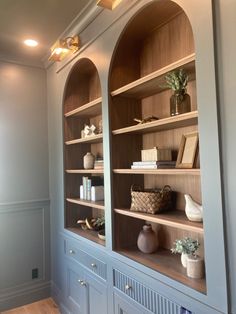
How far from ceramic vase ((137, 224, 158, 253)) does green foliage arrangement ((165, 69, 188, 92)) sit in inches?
40.1

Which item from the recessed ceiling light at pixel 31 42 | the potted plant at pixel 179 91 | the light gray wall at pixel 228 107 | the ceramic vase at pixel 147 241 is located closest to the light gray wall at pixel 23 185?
the recessed ceiling light at pixel 31 42

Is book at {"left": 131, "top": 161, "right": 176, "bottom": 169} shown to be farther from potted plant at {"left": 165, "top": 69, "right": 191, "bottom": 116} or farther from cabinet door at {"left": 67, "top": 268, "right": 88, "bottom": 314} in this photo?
cabinet door at {"left": 67, "top": 268, "right": 88, "bottom": 314}

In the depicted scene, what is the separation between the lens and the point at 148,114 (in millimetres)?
2135

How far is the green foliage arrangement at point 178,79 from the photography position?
163cm

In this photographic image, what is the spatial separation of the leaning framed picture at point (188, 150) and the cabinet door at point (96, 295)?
1.21 metres

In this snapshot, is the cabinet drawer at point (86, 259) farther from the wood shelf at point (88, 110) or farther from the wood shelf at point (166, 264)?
the wood shelf at point (88, 110)

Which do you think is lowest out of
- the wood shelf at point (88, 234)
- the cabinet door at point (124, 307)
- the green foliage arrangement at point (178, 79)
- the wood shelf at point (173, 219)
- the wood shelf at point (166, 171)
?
the cabinet door at point (124, 307)

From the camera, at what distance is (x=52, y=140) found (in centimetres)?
308

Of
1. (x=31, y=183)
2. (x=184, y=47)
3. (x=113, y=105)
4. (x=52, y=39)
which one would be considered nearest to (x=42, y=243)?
(x=31, y=183)

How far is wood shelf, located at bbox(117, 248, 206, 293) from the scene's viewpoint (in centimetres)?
141

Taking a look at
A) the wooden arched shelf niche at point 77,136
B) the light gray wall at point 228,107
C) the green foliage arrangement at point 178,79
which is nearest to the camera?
the light gray wall at point 228,107

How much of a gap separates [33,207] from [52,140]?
2.71 ft

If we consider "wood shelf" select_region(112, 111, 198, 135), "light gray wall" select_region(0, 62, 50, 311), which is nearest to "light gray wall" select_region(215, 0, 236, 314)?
"wood shelf" select_region(112, 111, 198, 135)

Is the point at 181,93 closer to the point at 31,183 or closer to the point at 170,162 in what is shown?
the point at 170,162
